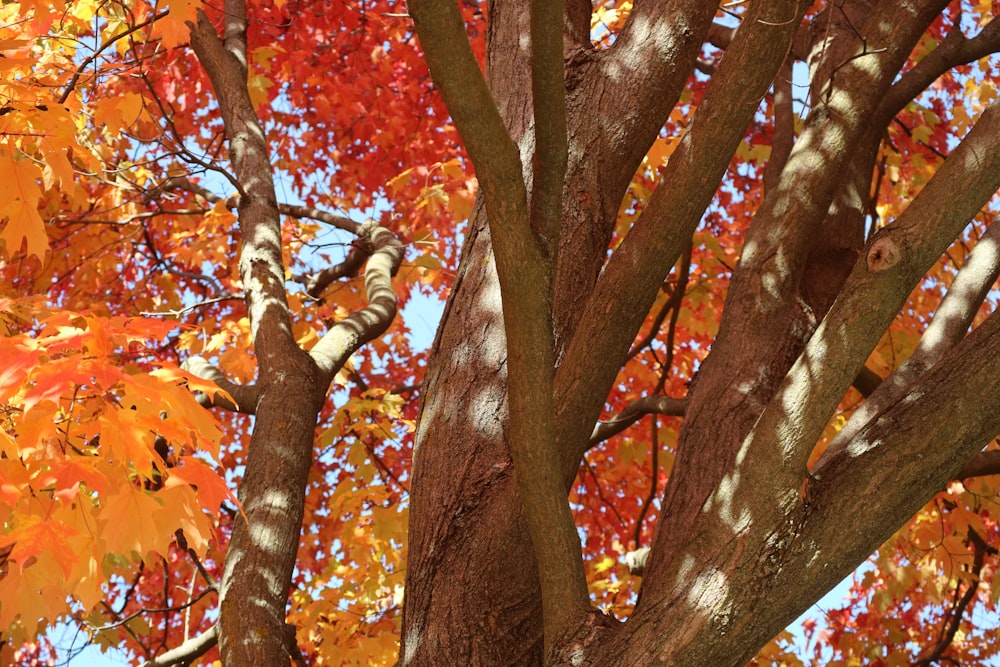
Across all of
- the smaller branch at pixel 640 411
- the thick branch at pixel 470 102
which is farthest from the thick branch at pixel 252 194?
the thick branch at pixel 470 102

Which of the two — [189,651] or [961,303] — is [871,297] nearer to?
[961,303]

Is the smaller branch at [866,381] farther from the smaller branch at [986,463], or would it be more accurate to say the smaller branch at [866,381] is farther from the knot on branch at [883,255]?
the knot on branch at [883,255]

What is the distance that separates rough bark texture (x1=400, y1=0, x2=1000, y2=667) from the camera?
178 cm

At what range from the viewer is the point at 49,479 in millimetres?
2152

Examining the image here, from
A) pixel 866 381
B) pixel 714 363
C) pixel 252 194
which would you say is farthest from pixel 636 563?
pixel 252 194

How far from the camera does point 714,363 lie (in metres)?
2.73

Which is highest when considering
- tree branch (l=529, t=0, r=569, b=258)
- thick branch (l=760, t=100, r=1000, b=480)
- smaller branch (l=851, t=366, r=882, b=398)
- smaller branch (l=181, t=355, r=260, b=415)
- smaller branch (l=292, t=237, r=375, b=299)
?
smaller branch (l=292, t=237, r=375, b=299)

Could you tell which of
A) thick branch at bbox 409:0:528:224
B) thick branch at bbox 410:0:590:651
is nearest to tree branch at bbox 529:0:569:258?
thick branch at bbox 410:0:590:651

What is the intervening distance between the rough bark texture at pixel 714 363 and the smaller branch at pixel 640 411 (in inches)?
24.6

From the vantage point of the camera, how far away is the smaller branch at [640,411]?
132 inches

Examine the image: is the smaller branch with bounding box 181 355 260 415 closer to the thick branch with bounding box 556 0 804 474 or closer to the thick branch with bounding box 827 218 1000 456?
the thick branch with bounding box 556 0 804 474

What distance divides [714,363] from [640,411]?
81 cm

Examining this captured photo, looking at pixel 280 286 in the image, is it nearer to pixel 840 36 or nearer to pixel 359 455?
pixel 359 455

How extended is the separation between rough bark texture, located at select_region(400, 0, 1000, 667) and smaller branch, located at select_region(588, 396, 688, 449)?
63 cm
